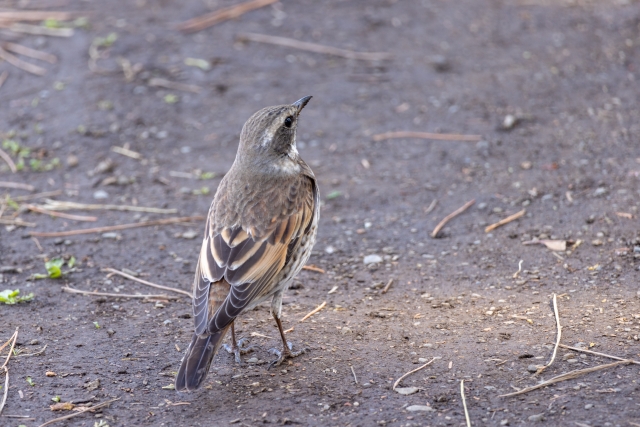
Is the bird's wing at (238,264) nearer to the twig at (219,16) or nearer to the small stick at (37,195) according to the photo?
the small stick at (37,195)

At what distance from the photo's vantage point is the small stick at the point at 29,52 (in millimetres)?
10398

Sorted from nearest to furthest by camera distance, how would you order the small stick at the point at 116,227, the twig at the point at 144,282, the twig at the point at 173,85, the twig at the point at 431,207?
the twig at the point at 144,282 < the small stick at the point at 116,227 < the twig at the point at 431,207 < the twig at the point at 173,85

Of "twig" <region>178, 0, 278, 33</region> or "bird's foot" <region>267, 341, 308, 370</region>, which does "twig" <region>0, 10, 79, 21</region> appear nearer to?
"twig" <region>178, 0, 278, 33</region>

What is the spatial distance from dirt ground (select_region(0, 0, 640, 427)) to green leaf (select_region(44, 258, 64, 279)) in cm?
7

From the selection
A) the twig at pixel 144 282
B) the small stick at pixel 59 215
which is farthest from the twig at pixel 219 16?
the twig at pixel 144 282

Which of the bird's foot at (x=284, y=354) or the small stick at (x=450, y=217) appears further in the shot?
the small stick at (x=450, y=217)

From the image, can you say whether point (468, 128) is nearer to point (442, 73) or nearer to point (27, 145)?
point (442, 73)

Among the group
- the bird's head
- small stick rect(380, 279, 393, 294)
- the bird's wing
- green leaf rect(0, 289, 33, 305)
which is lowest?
green leaf rect(0, 289, 33, 305)

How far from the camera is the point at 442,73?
32.4 ft

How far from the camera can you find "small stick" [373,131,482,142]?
8633 millimetres

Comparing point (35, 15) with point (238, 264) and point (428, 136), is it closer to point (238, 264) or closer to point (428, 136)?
point (428, 136)

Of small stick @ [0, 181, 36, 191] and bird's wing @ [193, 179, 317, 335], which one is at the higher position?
bird's wing @ [193, 179, 317, 335]

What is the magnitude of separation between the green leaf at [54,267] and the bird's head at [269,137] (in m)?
2.01

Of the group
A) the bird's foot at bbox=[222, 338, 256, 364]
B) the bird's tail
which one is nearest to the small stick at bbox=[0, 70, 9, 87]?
the bird's foot at bbox=[222, 338, 256, 364]
